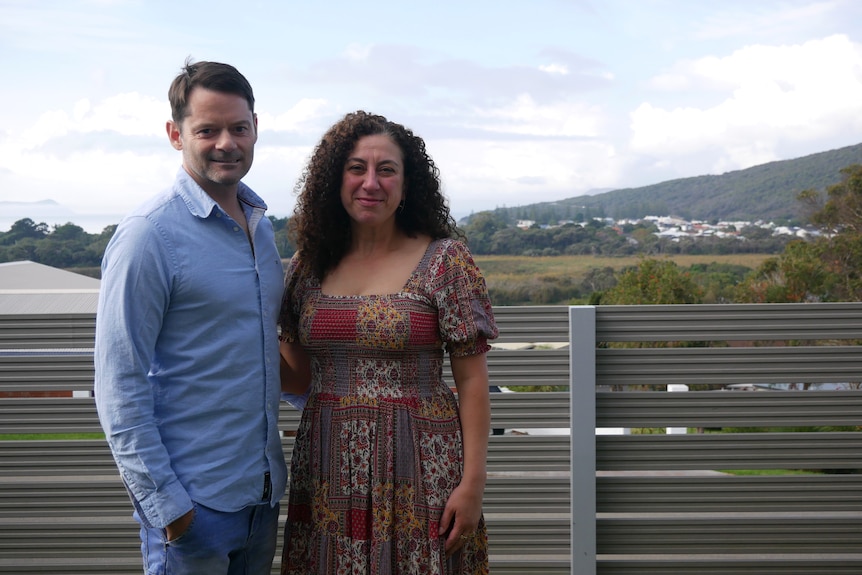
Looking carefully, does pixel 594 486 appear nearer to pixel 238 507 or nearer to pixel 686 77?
pixel 238 507

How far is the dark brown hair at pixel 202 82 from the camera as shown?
1.99 metres

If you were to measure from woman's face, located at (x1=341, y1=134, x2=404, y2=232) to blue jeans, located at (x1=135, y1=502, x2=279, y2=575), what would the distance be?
0.80 m

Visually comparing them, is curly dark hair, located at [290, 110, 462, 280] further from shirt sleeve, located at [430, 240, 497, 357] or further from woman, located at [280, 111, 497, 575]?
shirt sleeve, located at [430, 240, 497, 357]

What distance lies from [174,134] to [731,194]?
55.1 m

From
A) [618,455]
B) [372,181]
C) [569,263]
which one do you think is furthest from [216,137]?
[569,263]

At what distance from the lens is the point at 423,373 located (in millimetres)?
2275

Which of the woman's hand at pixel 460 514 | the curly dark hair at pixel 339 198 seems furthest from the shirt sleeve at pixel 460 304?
the woman's hand at pixel 460 514

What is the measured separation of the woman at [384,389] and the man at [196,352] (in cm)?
19

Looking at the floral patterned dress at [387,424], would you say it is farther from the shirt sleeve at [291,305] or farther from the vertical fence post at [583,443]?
the vertical fence post at [583,443]

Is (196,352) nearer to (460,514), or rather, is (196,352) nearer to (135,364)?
(135,364)

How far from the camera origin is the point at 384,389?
7.32ft

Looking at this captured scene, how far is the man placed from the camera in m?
1.84

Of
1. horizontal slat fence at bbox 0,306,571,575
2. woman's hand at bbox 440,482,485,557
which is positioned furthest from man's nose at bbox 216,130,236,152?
horizontal slat fence at bbox 0,306,571,575

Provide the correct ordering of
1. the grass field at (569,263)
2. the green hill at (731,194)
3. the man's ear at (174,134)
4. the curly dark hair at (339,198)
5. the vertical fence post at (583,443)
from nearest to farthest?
1. the man's ear at (174,134)
2. the curly dark hair at (339,198)
3. the vertical fence post at (583,443)
4. the grass field at (569,263)
5. the green hill at (731,194)
